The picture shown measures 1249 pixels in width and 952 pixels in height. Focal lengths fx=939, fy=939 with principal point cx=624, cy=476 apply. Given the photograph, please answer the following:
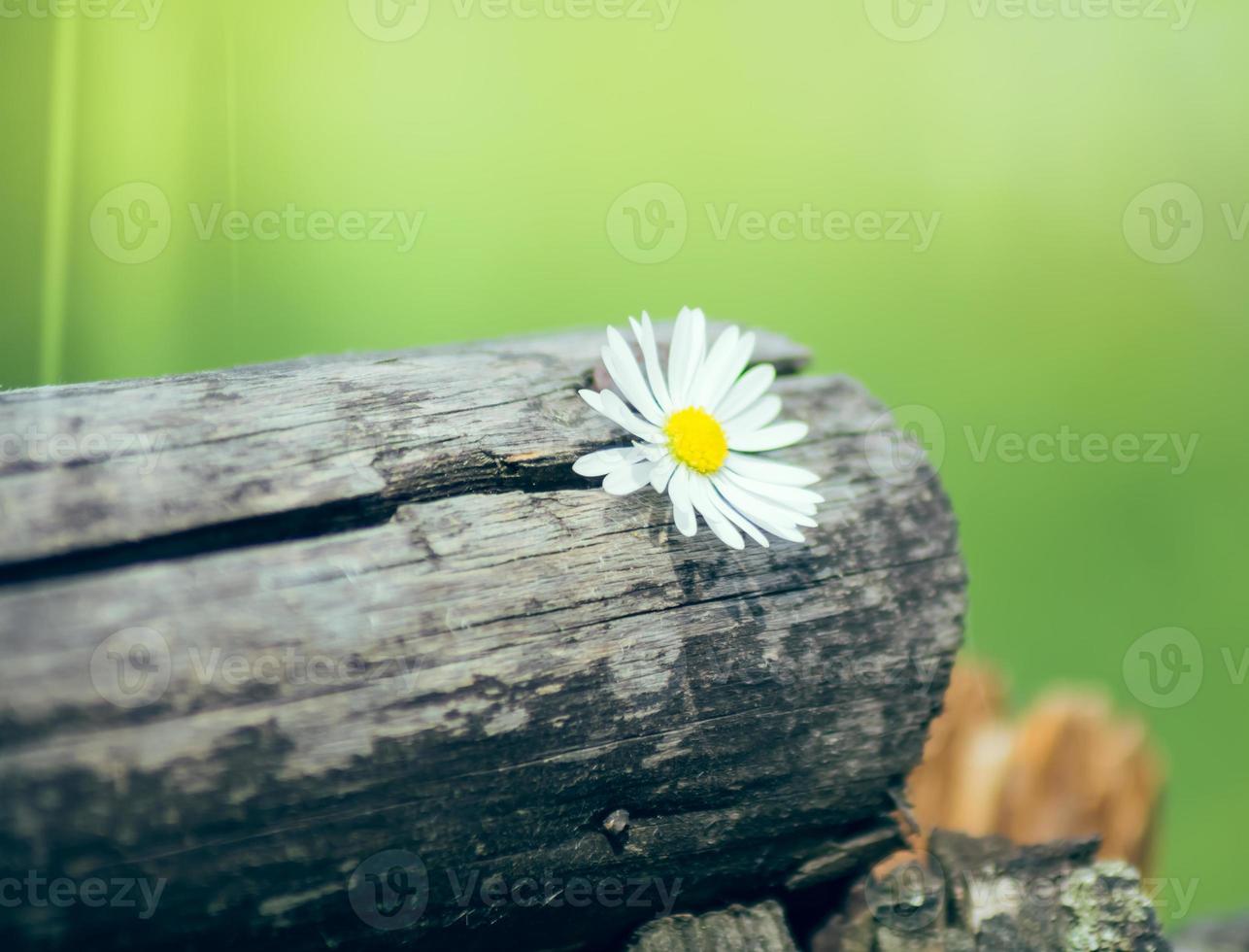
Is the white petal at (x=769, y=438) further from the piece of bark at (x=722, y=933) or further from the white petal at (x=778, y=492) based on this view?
the piece of bark at (x=722, y=933)


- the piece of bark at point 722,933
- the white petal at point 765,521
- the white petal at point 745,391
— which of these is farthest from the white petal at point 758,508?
the piece of bark at point 722,933

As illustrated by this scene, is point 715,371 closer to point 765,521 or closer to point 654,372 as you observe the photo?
point 654,372

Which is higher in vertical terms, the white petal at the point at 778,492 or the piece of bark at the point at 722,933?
the white petal at the point at 778,492

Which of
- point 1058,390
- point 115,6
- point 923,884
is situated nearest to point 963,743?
point 923,884

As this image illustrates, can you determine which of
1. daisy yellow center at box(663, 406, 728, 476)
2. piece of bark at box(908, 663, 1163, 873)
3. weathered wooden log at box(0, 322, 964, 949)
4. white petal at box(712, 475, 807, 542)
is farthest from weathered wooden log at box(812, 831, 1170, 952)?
piece of bark at box(908, 663, 1163, 873)

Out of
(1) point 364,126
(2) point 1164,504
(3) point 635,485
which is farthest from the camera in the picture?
(2) point 1164,504

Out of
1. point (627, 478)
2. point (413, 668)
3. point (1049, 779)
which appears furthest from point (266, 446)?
point (1049, 779)

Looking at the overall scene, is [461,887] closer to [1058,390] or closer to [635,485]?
[635,485]
